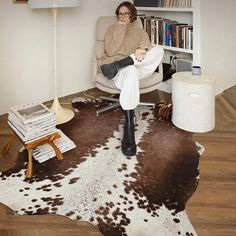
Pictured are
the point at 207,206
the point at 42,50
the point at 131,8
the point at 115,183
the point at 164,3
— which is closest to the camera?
the point at 207,206

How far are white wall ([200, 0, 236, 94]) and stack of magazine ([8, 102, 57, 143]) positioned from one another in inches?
68.4

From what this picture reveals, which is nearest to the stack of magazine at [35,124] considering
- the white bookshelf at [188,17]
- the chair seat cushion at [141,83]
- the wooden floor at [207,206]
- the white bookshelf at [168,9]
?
the wooden floor at [207,206]

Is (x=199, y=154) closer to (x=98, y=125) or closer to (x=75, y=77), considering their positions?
(x=98, y=125)

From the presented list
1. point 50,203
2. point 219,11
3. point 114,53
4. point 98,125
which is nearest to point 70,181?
point 50,203

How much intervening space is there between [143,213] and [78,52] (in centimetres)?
224

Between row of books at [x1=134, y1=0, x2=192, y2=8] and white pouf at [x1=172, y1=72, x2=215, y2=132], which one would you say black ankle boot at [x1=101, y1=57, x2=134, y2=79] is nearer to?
white pouf at [x1=172, y1=72, x2=215, y2=132]

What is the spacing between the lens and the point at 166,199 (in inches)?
69.7

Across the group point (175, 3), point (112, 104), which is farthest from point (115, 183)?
point (175, 3)

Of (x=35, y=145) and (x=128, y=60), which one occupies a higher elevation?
(x=128, y=60)

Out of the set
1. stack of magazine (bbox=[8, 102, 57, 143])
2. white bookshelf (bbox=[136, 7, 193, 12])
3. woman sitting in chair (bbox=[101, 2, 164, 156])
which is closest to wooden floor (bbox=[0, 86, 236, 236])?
stack of magazine (bbox=[8, 102, 57, 143])

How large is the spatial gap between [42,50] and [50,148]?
51.1 inches

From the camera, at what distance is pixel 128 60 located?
2.45 meters

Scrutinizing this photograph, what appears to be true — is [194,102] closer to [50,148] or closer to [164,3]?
[50,148]

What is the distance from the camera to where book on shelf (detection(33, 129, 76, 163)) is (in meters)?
2.15
